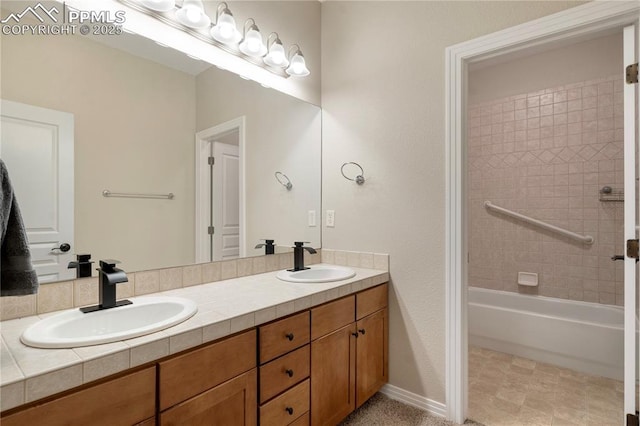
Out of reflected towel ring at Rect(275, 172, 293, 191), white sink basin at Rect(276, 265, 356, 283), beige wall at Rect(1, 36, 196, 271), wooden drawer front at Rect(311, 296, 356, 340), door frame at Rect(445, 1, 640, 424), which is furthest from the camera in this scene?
reflected towel ring at Rect(275, 172, 293, 191)

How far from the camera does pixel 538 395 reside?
81.1 inches

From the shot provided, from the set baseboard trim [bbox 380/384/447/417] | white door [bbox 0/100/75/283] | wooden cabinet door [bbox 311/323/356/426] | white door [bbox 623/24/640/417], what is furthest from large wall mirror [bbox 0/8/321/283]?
white door [bbox 623/24/640/417]

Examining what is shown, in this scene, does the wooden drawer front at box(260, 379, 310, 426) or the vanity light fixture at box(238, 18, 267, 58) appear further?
the vanity light fixture at box(238, 18, 267, 58)

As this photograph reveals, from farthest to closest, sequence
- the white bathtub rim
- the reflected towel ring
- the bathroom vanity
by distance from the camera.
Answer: the white bathtub rim → the reflected towel ring → the bathroom vanity

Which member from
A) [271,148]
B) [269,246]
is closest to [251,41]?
[271,148]

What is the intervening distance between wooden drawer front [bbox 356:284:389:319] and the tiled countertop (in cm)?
16

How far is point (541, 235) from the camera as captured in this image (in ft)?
9.87

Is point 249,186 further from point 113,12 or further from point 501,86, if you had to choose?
point 501,86

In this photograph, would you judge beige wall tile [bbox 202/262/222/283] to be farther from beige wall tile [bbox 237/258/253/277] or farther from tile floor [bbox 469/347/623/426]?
tile floor [bbox 469/347/623/426]

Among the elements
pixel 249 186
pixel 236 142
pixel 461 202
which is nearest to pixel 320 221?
pixel 249 186

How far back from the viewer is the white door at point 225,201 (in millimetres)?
1799

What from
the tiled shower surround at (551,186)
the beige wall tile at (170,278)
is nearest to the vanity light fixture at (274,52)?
the beige wall tile at (170,278)

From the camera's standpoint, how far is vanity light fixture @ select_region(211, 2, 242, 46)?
164 cm

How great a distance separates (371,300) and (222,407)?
1008mm
